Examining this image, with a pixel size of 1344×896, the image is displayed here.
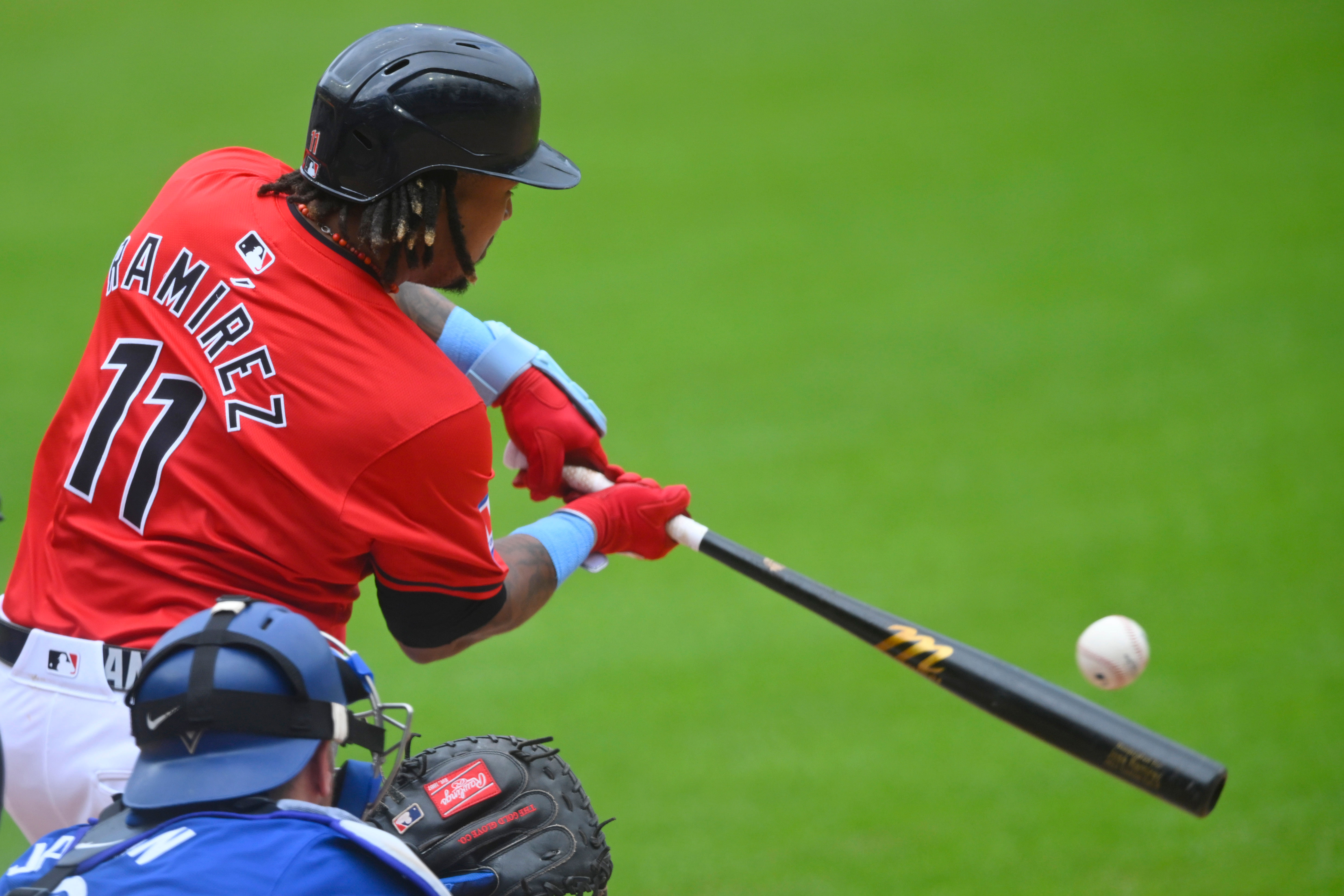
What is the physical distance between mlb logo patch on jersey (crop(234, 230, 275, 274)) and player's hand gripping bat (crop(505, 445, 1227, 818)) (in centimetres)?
116

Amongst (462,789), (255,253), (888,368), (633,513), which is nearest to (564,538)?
(633,513)

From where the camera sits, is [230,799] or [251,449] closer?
[230,799]

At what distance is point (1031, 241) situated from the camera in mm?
11312

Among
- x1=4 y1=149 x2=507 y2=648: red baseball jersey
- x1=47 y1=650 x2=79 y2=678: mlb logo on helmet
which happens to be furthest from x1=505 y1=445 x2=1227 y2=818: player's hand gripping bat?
x1=47 y1=650 x2=79 y2=678: mlb logo on helmet

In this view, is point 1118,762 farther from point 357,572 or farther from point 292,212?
point 292,212

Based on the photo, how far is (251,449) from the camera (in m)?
2.58

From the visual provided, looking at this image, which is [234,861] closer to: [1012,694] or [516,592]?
[516,592]

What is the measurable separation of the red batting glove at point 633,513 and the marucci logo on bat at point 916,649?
2.26ft

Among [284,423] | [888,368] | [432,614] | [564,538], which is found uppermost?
[888,368]

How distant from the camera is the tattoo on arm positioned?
3562 millimetres

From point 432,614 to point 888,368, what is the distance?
723cm

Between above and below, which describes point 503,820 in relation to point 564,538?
below

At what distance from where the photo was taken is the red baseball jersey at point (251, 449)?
260 centimetres

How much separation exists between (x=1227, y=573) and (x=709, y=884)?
3732 millimetres
